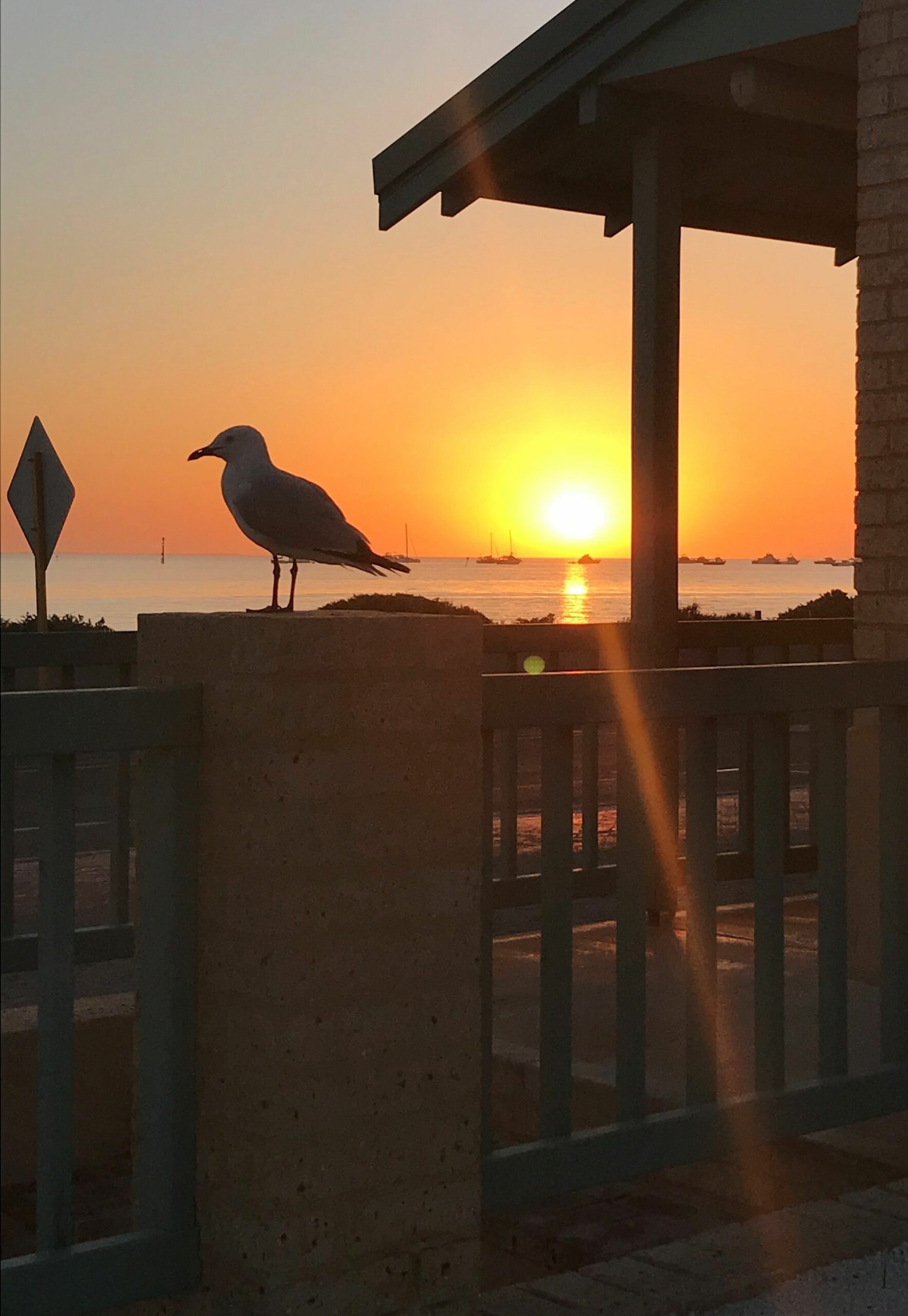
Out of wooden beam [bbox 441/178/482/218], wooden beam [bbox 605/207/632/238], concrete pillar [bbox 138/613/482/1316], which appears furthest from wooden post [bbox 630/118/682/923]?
concrete pillar [bbox 138/613/482/1316]

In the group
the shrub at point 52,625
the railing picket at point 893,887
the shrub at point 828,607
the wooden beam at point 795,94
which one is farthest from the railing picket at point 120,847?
the shrub at point 52,625

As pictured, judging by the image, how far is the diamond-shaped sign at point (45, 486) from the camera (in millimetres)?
11086

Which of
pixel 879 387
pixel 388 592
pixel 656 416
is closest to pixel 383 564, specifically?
pixel 879 387

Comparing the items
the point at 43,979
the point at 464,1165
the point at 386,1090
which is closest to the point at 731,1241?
the point at 464,1165

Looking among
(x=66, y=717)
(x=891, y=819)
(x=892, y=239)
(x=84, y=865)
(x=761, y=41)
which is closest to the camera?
(x=66, y=717)

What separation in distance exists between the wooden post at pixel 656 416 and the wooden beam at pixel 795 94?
55 centimetres

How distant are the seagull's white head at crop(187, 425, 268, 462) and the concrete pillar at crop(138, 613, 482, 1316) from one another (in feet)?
5.71

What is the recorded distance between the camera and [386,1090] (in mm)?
3184

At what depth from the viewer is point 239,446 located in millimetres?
4965

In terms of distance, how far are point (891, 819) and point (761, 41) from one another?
13.6 ft

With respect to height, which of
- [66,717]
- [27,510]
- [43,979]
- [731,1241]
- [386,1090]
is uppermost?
[27,510]

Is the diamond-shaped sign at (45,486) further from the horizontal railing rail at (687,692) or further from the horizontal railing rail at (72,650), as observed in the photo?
the horizontal railing rail at (687,692)

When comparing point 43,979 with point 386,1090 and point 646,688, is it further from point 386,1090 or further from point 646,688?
point 646,688

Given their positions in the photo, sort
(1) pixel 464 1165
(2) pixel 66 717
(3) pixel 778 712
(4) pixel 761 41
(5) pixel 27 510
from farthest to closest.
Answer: (5) pixel 27 510 → (4) pixel 761 41 → (3) pixel 778 712 → (1) pixel 464 1165 → (2) pixel 66 717
